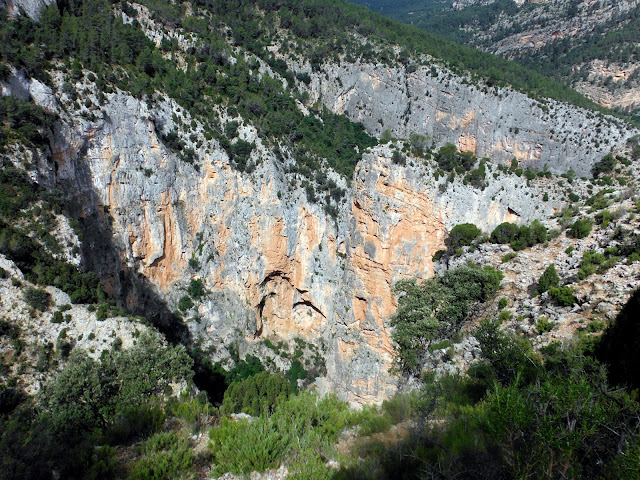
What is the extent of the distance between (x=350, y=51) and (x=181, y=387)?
37.1m

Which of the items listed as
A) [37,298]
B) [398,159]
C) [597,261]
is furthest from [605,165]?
[37,298]

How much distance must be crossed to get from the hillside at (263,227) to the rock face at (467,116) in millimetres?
183

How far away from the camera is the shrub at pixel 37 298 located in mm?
15070

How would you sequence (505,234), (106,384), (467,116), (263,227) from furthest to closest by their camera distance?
1. (467,116)
2. (263,227)
3. (505,234)
4. (106,384)

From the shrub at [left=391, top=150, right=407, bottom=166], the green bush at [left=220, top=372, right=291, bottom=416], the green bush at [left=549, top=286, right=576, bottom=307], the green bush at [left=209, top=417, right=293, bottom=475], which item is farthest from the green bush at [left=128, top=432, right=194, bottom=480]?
the shrub at [left=391, top=150, right=407, bottom=166]

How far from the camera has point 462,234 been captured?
71.2ft

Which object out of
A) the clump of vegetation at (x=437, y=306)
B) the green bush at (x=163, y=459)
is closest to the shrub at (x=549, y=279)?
the clump of vegetation at (x=437, y=306)

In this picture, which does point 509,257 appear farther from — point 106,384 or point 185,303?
point 185,303

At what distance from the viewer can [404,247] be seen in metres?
23.5

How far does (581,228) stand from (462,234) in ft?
32.4

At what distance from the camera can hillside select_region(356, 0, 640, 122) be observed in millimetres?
45688

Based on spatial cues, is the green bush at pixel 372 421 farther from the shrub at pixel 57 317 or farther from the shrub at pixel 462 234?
the shrub at pixel 462 234

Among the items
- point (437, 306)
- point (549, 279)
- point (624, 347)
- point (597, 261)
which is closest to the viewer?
point (624, 347)

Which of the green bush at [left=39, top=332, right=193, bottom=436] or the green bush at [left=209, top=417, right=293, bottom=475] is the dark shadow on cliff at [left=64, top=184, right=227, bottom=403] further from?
the green bush at [left=209, top=417, right=293, bottom=475]
